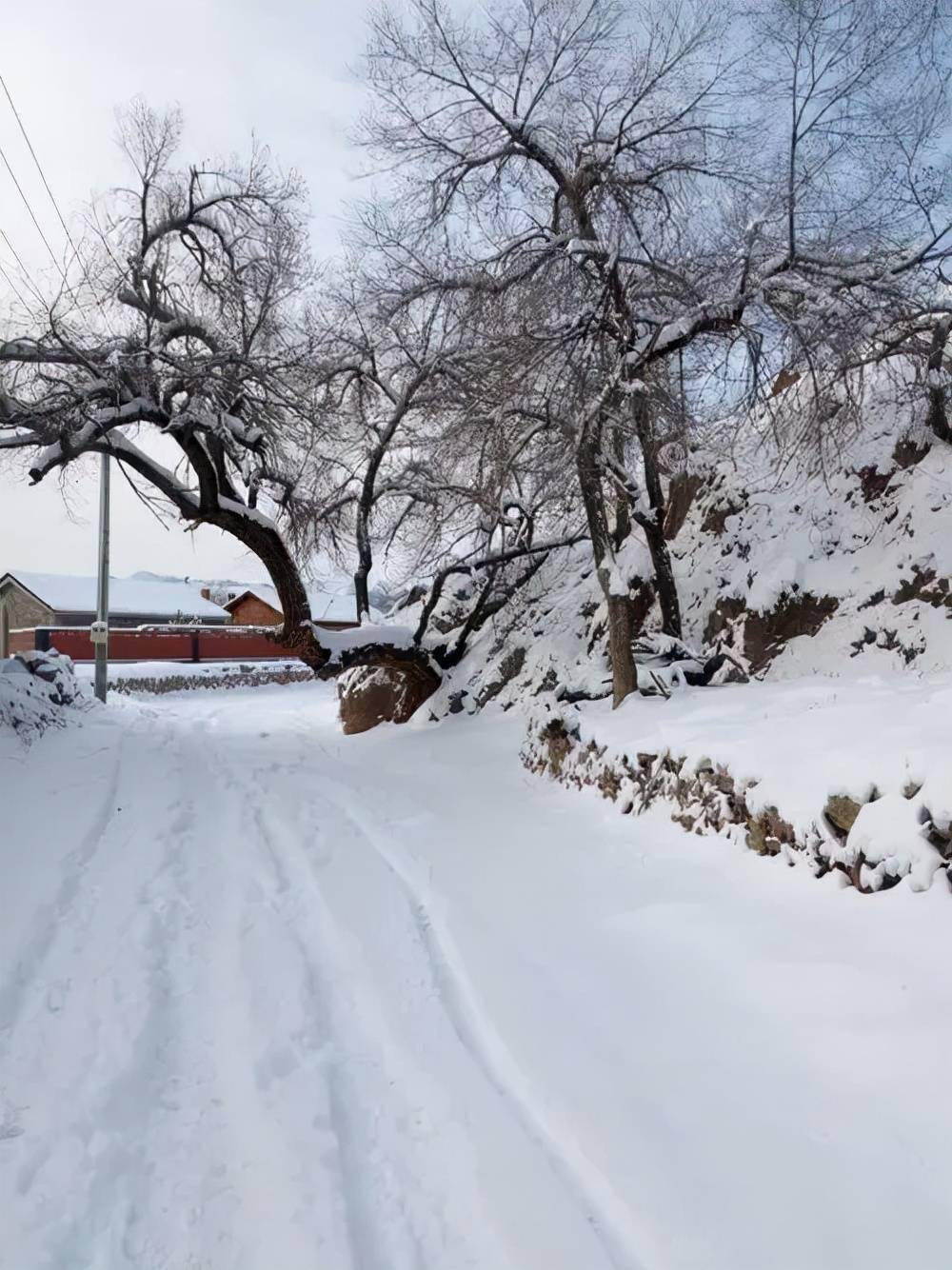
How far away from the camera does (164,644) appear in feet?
99.7

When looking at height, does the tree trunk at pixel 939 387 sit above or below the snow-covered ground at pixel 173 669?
above

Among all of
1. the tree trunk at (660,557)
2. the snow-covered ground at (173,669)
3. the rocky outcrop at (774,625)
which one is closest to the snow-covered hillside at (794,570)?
the rocky outcrop at (774,625)

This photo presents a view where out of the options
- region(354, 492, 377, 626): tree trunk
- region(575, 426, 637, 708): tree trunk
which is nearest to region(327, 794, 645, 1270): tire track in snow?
region(575, 426, 637, 708): tree trunk

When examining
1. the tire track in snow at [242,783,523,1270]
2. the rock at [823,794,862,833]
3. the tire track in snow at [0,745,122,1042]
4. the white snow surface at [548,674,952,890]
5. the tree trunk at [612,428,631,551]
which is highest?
the tree trunk at [612,428,631,551]

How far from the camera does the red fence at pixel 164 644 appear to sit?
92.1ft

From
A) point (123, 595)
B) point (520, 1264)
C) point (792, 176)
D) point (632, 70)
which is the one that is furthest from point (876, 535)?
point (123, 595)

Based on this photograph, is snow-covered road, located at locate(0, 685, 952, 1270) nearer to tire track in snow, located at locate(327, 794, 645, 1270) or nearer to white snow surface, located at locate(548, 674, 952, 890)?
tire track in snow, located at locate(327, 794, 645, 1270)

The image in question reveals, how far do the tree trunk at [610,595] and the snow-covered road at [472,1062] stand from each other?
9.09 feet

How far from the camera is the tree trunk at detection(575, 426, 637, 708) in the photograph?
8359mm

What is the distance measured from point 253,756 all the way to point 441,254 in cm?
Answer: 690

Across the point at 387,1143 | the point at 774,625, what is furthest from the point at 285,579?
the point at 387,1143

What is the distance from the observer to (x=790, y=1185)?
2496mm

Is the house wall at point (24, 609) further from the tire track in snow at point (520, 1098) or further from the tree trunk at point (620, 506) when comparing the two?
the tire track in snow at point (520, 1098)

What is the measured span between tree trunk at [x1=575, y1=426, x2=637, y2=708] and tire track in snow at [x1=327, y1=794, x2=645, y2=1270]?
13.8ft
